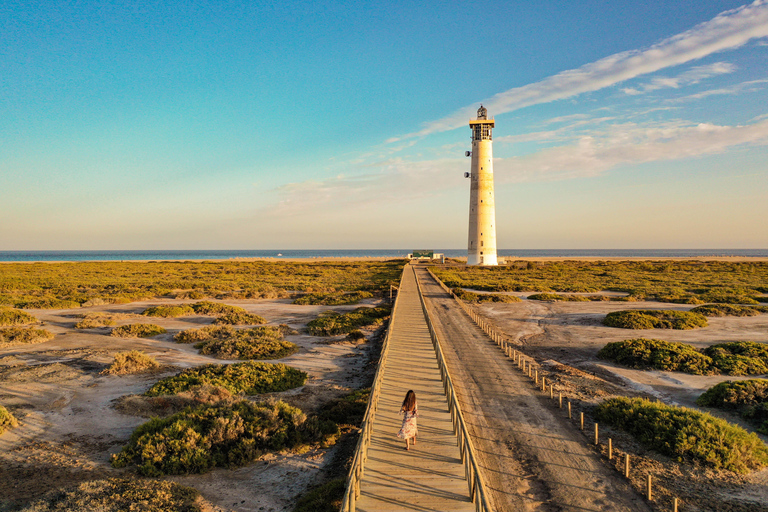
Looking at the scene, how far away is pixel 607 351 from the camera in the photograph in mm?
19891

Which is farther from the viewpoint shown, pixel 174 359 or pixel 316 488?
pixel 174 359

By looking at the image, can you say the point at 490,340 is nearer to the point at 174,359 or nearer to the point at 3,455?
the point at 174,359

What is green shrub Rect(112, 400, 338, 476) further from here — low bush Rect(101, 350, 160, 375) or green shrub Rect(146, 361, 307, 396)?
low bush Rect(101, 350, 160, 375)

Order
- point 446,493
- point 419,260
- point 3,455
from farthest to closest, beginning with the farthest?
point 419,260 → point 3,455 → point 446,493

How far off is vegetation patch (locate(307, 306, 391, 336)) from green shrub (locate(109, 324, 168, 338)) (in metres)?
9.55

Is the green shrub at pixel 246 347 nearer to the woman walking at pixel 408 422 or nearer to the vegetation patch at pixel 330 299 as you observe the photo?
the woman walking at pixel 408 422

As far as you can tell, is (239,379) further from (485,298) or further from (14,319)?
(485,298)

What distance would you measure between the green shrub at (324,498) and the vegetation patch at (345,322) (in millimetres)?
16409

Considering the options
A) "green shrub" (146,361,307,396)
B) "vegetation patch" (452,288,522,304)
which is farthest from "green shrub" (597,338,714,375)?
"vegetation patch" (452,288,522,304)

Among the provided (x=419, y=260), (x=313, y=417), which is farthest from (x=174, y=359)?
(x=419, y=260)

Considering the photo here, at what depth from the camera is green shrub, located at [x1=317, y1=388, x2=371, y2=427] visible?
12344 mm

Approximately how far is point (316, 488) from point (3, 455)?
27.5 ft

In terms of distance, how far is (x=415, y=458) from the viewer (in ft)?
28.7

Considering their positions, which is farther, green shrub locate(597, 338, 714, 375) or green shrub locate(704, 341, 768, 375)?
green shrub locate(597, 338, 714, 375)
